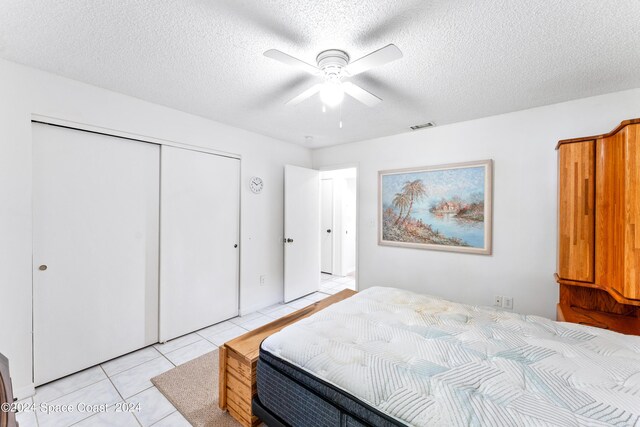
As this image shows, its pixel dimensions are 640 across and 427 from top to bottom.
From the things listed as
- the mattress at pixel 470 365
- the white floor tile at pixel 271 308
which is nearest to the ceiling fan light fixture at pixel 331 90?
the mattress at pixel 470 365

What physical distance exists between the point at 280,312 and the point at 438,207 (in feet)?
7.95

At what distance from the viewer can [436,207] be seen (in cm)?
314

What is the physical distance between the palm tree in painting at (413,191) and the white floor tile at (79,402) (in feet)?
10.8

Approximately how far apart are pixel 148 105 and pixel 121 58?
2.57 ft

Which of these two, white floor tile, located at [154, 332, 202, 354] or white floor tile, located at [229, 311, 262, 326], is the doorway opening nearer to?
white floor tile, located at [229, 311, 262, 326]

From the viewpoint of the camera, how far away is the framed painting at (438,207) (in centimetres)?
285

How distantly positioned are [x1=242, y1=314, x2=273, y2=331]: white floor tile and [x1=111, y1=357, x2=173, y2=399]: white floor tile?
2.87 feet

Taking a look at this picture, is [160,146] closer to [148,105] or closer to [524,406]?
[148,105]

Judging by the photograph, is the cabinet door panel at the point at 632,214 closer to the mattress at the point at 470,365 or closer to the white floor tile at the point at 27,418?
the mattress at the point at 470,365

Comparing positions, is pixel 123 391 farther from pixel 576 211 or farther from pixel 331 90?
pixel 576 211

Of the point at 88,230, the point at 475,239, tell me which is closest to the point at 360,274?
the point at 475,239

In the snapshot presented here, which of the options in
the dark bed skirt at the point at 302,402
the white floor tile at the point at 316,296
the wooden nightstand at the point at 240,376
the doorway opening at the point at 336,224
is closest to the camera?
the dark bed skirt at the point at 302,402

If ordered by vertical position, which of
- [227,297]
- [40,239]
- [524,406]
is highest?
[40,239]

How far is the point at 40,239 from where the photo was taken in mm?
1984
